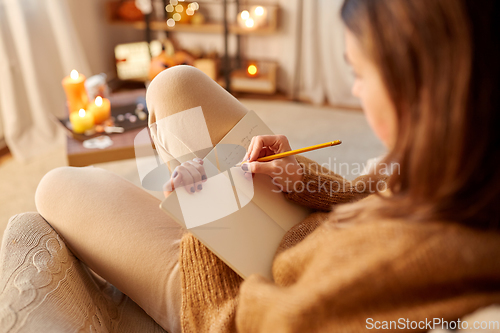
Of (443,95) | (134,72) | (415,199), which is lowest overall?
(134,72)

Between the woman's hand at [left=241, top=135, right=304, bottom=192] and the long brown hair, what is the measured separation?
28cm

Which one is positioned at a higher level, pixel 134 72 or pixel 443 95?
pixel 443 95

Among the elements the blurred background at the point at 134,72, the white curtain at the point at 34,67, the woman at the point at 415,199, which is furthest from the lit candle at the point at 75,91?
the woman at the point at 415,199

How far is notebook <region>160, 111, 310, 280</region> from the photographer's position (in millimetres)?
524

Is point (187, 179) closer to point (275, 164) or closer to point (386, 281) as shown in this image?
point (275, 164)

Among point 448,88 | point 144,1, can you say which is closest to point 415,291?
point 448,88

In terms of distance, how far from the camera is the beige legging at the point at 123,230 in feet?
1.93

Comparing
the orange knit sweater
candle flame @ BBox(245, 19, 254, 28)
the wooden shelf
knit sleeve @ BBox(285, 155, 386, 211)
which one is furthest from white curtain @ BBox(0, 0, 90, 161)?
the orange knit sweater

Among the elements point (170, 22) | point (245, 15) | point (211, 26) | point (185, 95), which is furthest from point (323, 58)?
point (185, 95)

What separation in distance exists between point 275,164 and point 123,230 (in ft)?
0.94

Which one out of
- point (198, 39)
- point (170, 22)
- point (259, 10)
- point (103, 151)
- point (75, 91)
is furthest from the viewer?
point (198, 39)

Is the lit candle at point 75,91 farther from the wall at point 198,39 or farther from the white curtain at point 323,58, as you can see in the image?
the white curtain at point 323,58

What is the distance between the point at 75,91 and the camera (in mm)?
1256

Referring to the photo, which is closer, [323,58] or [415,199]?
[415,199]
